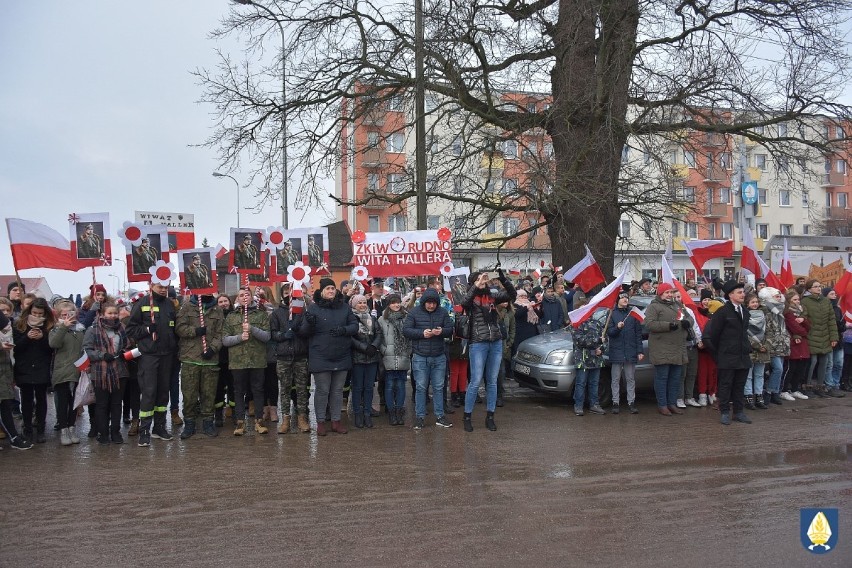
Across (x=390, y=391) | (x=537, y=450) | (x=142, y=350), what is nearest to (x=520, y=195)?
(x=390, y=391)

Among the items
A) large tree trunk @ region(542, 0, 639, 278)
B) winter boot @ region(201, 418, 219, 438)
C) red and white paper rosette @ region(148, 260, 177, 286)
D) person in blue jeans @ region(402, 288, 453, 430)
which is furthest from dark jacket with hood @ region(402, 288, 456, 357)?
large tree trunk @ region(542, 0, 639, 278)

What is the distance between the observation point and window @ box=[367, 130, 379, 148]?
1564cm

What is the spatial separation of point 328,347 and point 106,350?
2.69m

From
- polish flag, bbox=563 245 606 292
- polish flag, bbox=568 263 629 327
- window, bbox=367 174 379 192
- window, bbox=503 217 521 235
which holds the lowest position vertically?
polish flag, bbox=568 263 629 327

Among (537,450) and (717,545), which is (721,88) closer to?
(537,450)

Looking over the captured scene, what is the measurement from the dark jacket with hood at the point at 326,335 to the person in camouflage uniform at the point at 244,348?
61 centimetres

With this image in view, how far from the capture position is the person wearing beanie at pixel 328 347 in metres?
8.83

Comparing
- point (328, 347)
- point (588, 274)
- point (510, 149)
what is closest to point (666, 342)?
point (588, 274)

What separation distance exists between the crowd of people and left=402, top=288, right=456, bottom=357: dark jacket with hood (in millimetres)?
18

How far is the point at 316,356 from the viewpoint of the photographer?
8.85 meters

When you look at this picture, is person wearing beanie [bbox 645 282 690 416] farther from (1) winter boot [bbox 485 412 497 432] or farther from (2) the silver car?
(1) winter boot [bbox 485 412 497 432]

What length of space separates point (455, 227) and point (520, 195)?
2.47 metres

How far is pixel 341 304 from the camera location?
912 cm

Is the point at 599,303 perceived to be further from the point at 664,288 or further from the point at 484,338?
the point at 484,338
